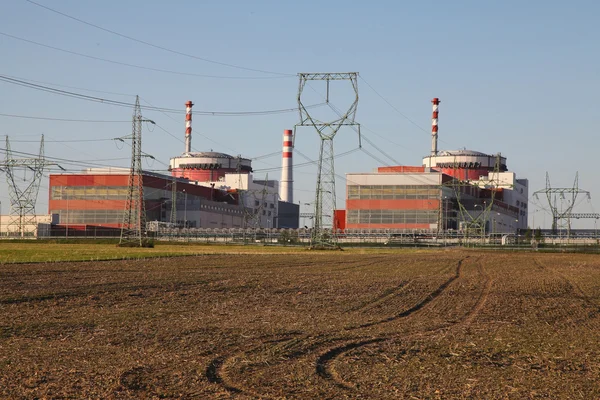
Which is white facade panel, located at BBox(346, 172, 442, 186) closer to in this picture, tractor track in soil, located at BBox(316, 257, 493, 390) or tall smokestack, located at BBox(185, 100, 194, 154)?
tall smokestack, located at BBox(185, 100, 194, 154)

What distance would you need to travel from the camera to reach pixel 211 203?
15362 cm

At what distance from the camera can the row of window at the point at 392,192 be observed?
134000 millimetres

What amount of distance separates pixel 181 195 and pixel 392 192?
36.9 meters

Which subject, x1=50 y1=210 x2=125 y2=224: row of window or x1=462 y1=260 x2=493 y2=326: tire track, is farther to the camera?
x1=50 y1=210 x2=125 y2=224: row of window

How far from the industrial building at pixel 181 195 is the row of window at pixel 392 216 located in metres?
17.7

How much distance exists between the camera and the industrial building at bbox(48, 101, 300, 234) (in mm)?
135500

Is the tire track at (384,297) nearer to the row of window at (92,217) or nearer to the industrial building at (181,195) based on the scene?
the industrial building at (181,195)

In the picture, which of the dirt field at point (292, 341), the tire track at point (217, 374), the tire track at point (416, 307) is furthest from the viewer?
the tire track at point (416, 307)

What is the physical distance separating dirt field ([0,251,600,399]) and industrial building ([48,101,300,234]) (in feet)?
A: 310

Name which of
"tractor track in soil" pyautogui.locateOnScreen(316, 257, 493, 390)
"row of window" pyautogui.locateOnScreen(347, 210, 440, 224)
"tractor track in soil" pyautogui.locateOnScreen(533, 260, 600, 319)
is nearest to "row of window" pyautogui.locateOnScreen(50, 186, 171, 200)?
"row of window" pyautogui.locateOnScreen(347, 210, 440, 224)

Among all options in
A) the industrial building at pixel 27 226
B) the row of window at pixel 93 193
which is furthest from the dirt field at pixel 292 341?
the row of window at pixel 93 193

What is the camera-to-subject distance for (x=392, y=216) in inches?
5330

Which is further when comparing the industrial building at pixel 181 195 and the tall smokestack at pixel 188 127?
the tall smokestack at pixel 188 127

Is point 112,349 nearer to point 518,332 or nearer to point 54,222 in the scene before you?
point 518,332
